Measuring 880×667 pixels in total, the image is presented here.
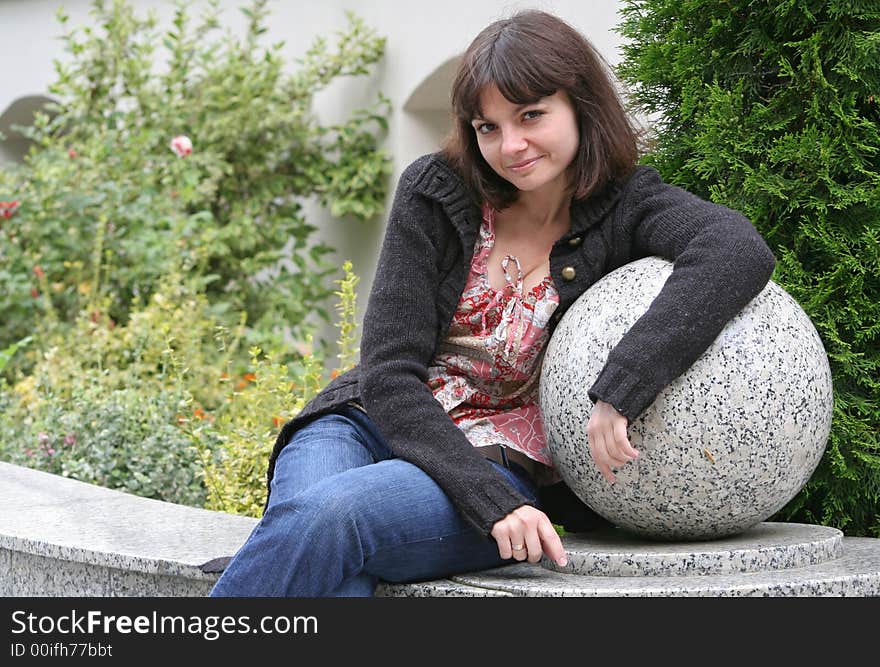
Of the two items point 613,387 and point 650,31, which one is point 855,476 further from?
point 650,31

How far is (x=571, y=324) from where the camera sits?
102 inches

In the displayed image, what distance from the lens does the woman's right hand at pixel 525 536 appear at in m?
2.34

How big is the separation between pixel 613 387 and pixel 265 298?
15.3 ft

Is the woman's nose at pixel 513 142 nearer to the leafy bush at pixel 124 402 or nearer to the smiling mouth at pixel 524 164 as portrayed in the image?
the smiling mouth at pixel 524 164

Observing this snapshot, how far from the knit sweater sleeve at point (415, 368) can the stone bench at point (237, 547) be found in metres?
0.21

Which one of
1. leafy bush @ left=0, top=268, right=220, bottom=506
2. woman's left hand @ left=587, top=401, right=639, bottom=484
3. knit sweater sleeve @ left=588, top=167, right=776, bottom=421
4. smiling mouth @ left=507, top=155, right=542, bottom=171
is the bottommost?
leafy bush @ left=0, top=268, right=220, bottom=506

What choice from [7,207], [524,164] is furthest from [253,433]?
[7,207]

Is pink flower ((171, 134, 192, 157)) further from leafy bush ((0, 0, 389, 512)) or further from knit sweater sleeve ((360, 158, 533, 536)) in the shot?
knit sweater sleeve ((360, 158, 533, 536))

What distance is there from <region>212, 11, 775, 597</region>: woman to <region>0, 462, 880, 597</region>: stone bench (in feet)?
0.32

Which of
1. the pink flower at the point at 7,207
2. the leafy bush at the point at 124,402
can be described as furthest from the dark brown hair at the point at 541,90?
the pink flower at the point at 7,207

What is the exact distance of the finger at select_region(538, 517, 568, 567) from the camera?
235 cm

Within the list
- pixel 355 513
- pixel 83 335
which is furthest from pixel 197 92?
pixel 355 513

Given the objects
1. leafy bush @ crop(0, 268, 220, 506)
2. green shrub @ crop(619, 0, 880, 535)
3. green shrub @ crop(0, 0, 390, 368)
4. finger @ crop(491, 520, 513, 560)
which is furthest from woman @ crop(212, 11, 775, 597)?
green shrub @ crop(0, 0, 390, 368)

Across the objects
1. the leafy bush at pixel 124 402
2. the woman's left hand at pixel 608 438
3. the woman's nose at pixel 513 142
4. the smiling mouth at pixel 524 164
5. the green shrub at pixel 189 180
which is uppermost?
the woman's nose at pixel 513 142
